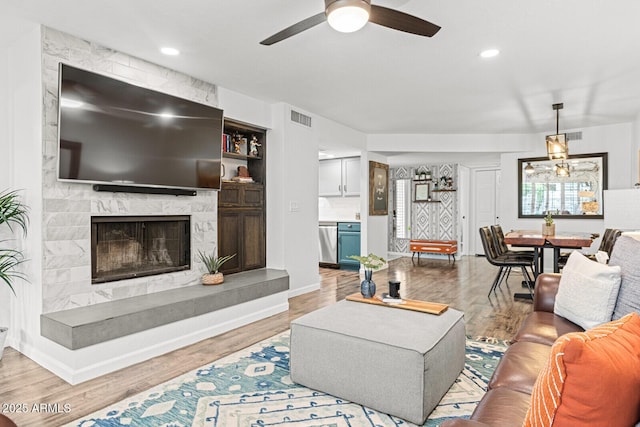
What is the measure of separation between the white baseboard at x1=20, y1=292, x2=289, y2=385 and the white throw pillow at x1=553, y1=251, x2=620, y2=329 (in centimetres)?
270

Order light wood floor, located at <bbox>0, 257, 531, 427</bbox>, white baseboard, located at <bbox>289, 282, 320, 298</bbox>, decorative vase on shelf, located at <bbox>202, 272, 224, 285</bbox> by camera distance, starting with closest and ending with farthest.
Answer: light wood floor, located at <bbox>0, 257, 531, 427</bbox>
decorative vase on shelf, located at <bbox>202, 272, 224, 285</bbox>
white baseboard, located at <bbox>289, 282, 320, 298</bbox>

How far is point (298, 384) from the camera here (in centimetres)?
Answer: 244

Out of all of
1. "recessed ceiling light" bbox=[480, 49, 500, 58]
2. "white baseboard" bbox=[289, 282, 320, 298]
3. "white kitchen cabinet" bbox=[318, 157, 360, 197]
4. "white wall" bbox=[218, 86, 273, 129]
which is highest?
"recessed ceiling light" bbox=[480, 49, 500, 58]

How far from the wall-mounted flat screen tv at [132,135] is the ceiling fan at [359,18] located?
1682 mm

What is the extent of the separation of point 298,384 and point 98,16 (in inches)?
111

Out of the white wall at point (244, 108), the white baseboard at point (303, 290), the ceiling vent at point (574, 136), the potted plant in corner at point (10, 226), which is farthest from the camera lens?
the ceiling vent at point (574, 136)

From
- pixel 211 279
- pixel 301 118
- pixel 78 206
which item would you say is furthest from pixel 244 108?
pixel 78 206

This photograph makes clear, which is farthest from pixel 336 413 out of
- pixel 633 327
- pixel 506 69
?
pixel 506 69

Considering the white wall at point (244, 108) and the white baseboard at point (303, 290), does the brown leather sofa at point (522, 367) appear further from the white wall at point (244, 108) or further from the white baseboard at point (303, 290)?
the white wall at point (244, 108)

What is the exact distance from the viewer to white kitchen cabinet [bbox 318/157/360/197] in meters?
7.20

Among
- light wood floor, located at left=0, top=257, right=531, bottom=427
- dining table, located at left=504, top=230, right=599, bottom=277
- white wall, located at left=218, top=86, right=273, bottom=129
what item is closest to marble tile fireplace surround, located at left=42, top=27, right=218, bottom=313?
light wood floor, located at left=0, top=257, right=531, bottom=427

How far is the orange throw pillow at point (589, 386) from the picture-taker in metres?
0.80

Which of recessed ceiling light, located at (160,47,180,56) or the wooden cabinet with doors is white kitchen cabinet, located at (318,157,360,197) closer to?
the wooden cabinet with doors

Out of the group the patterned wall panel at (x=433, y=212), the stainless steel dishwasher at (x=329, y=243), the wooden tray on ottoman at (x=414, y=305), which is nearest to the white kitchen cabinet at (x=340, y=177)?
the stainless steel dishwasher at (x=329, y=243)
